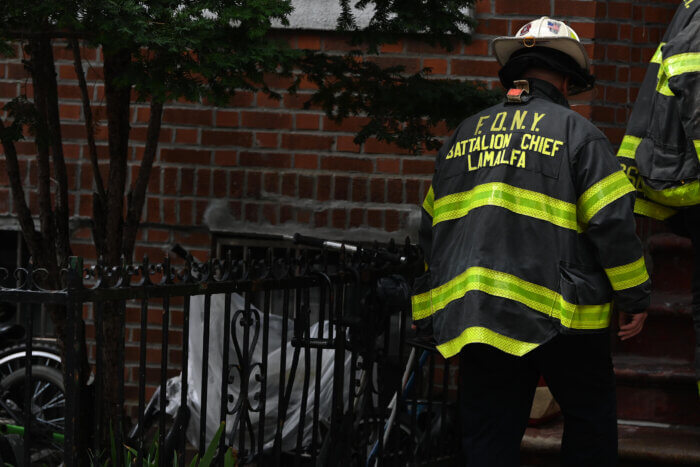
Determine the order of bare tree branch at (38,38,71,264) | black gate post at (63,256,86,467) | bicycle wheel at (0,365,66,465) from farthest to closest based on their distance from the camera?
bicycle wheel at (0,365,66,465) → bare tree branch at (38,38,71,264) → black gate post at (63,256,86,467)

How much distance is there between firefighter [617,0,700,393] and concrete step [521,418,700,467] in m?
0.55

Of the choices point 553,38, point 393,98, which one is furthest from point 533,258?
point 393,98

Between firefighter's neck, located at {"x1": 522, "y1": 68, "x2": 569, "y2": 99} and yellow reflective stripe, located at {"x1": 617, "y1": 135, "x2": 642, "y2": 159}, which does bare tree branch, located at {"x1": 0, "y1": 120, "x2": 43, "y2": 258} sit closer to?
firefighter's neck, located at {"x1": 522, "y1": 68, "x2": 569, "y2": 99}

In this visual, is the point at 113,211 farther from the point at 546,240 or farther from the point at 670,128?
the point at 670,128

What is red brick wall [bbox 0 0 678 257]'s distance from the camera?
17.6 feet

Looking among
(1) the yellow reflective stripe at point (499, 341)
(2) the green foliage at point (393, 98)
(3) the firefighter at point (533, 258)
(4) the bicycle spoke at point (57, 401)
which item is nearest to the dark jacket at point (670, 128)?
(3) the firefighter at point (533, 258)

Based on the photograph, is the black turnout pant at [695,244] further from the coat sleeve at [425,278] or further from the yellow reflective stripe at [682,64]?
the coat sleeve at [425,278]

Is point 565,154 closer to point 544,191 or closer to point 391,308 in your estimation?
point 544,191

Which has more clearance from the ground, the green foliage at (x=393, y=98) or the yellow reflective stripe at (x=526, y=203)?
the green foliage at (x=393, y=98)

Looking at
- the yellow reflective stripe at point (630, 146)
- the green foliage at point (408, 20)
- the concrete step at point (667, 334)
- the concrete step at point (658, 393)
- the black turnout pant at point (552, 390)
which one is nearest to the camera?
the black turnout pant at point (552, 390)

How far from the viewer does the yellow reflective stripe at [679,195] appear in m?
3.82

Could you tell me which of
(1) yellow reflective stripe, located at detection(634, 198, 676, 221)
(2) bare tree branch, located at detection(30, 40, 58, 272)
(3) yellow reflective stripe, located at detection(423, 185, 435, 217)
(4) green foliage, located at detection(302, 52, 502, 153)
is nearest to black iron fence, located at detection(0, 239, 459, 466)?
(2) bare tree branch, located at detection(30, 40, 58, 272)

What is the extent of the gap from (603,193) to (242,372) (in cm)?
141

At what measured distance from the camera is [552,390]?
12.0 ft
